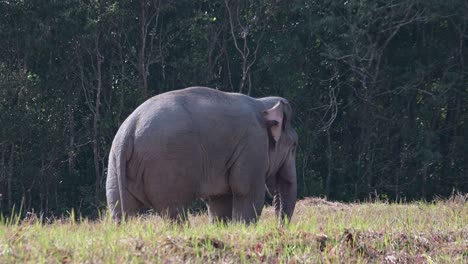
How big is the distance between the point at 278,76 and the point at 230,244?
17.9 meters

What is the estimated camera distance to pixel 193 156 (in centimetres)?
1105

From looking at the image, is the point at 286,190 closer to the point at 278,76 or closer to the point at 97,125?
the point at 97,125

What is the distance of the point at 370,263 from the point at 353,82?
58.8ft

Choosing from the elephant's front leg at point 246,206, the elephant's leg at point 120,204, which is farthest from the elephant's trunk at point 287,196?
the elephant's leg at point 120,204

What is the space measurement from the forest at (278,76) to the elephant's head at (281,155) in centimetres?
1028

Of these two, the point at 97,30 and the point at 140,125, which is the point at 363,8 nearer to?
the point at 97,30

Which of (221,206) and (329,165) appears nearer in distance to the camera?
(221,206)

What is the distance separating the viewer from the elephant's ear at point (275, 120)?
488 inches

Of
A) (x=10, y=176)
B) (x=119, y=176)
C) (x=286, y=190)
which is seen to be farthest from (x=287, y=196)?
(x=10, y=176)

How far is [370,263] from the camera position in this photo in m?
7.67

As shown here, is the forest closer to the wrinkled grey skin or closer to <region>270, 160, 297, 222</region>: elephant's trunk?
<region>270, 160, 297, 222</region>: elephant's trunk

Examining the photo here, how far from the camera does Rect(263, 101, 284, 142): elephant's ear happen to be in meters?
12.4

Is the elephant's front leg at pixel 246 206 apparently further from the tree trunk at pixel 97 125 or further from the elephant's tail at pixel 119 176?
the tree trunk at pixel 97 125

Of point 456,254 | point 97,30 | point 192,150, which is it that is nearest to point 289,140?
point 192,150
